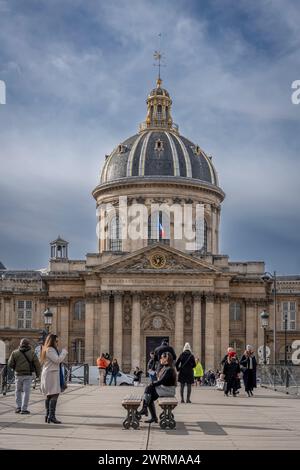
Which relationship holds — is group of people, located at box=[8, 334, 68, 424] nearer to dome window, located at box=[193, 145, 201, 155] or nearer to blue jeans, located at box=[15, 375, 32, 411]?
blue jeans, located at box=[15, 375, 32, 411]

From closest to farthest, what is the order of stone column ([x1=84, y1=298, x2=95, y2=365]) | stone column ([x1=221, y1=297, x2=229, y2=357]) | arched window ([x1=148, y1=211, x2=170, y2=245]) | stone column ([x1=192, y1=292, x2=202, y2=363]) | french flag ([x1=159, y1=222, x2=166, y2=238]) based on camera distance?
stone column ([x1=192, y1=292, x2=202, y2=363]), stone column ([x1=221, y1=297, x2=229, y2=357]), stone column ([x1=84, y1=298, x2=95, y2=365]), french flag ([x1=159, y1=222, x2=166, y2=238]), arched window ([x1=148, y1=211, x2=170, y2=245])

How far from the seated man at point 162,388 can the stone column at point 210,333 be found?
56.3 metres

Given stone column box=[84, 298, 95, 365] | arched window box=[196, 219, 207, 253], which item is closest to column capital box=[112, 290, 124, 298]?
stone column box=[84, 298, 95, 365]

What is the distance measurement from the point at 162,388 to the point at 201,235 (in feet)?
227

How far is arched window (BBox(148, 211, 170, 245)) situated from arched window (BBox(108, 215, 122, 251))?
3.13m

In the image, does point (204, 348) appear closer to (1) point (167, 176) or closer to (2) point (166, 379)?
(1) point (167, 176)

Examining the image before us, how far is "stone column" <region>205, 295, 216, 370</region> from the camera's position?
79.6m

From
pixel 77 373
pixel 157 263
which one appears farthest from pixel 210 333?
pixel 77 373

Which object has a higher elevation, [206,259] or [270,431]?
[206,259]

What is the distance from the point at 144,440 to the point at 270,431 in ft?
11.3

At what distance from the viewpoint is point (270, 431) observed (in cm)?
2080

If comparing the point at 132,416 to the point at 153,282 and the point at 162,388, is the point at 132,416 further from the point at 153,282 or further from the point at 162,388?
the point at 153,282

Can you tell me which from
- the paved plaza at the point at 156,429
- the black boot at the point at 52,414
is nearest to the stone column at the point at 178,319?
the paved plaza at the point at 156,429
